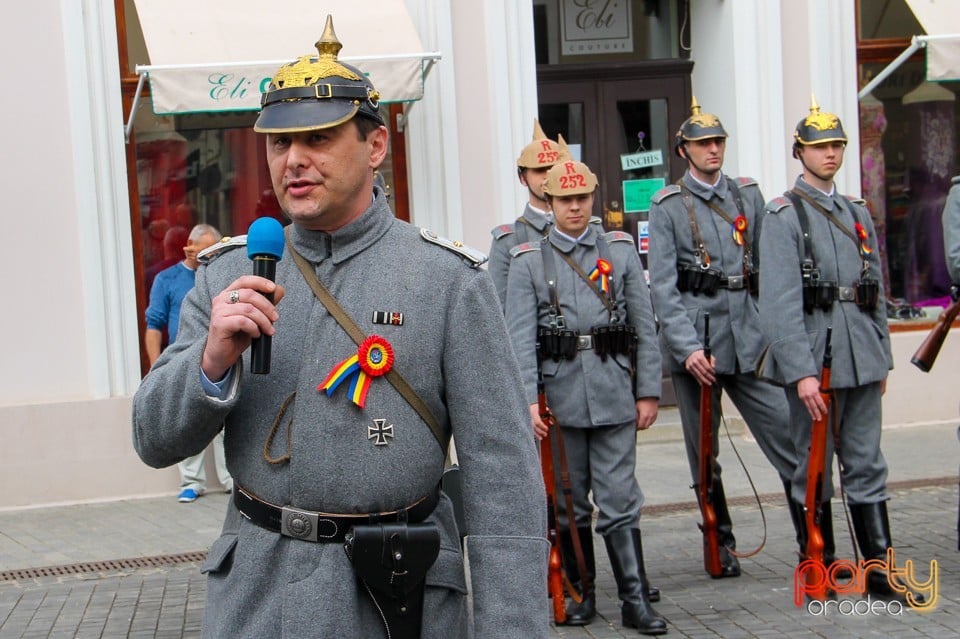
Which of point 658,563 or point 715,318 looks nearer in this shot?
point 715,318

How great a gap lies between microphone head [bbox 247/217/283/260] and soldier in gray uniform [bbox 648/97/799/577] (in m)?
4.20

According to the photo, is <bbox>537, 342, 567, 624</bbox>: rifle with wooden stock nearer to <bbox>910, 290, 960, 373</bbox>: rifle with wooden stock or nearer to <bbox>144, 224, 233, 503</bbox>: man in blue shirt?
<bbox>910, 290, 960, 373</bbox>: rifle with wooden stock

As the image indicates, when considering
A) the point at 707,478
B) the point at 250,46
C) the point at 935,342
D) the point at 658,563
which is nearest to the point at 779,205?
the point at 935,342

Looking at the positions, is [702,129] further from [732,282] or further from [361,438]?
[361,438]

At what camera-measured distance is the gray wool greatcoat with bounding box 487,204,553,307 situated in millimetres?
7137

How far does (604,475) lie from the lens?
628 centimetres

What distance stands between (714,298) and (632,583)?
5.18 feet

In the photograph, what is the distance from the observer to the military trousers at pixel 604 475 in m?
6.23

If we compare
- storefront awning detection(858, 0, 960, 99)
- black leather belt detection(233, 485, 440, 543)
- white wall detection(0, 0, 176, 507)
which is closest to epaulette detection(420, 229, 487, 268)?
black leather belt detection(233, 485, 440, 543)

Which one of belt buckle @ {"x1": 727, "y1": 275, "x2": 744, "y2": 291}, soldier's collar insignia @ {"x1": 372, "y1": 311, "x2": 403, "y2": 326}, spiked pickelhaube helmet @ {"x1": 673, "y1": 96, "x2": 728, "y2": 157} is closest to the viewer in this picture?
soldier's collar insignia @ {"x1": 372, "y1": 311, "x2": 403, "y2": 326}

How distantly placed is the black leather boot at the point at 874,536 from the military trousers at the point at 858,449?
45 millimetres

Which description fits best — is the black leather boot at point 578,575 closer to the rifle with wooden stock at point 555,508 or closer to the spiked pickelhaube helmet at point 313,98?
the rifle with wooden stock at point 555,508

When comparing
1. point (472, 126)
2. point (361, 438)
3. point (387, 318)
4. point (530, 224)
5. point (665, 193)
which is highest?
point (472, 126)

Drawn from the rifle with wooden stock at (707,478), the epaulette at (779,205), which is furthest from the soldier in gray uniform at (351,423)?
the rifle with wooden stock at (707,478)
